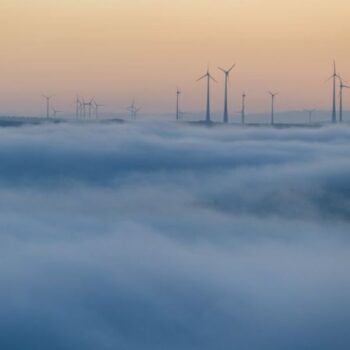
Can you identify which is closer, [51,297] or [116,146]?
[51,297]

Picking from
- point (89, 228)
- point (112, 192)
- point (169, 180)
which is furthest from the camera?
point (169, 180)

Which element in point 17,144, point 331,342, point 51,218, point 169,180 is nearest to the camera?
point 331,342

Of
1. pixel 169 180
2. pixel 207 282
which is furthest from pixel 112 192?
pixel 207 282

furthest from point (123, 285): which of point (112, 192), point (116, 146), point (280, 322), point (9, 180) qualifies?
point (116, 146)

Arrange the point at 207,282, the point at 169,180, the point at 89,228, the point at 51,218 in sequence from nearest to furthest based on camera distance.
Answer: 1. the point at 207,282
2. the point at 89,228
3. the point at 51,218
4. the point at 169,180

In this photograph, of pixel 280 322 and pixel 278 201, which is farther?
pixel 278 201

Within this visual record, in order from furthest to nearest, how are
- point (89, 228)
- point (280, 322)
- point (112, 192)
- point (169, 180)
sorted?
point (169, 180) → point (112, 192) → point (89, 228) → point (280, 322)

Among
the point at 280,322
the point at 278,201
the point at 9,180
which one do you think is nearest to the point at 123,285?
the point at 280,322

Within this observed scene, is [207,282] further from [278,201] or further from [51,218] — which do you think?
[278,201]

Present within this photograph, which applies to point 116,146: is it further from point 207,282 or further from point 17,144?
point 207,282
